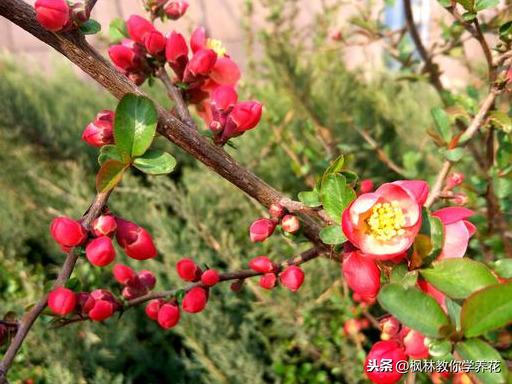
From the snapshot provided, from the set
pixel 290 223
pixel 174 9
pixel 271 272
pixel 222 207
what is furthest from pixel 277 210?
pixel 222 207

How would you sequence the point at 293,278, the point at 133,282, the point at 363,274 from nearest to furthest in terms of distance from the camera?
the point at 363,274 < the point at 293,278 < the point at 133,282

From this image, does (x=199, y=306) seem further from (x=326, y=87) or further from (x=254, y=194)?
(x=326, y=87)

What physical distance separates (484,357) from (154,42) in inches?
18.5

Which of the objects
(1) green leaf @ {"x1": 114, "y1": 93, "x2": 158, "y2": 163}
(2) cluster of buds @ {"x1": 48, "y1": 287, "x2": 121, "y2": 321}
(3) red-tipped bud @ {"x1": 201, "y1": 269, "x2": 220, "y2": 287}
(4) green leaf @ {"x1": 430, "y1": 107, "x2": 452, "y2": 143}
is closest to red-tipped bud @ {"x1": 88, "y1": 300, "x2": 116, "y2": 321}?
(2) cluster of buds @ {"x1": 48, "y1": 287, "x2": 121, "y2": 321}

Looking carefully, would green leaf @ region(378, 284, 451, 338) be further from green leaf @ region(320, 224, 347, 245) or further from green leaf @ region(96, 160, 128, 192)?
green leaf @ region(96, 160, 128, 192)

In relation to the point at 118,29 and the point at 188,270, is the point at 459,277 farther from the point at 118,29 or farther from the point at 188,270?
the point at 118,29

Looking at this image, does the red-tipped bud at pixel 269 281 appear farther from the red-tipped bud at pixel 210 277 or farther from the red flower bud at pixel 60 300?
the red flower bud at pixel 60 300

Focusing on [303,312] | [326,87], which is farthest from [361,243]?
[326,87]

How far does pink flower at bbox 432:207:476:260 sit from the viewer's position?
466 millimetres

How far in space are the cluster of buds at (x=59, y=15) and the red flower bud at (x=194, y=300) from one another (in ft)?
1.08

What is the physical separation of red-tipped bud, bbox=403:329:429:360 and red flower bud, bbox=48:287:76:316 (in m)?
0.33

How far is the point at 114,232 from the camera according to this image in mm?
496

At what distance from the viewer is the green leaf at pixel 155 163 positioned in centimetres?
47

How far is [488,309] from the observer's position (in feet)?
1.21
